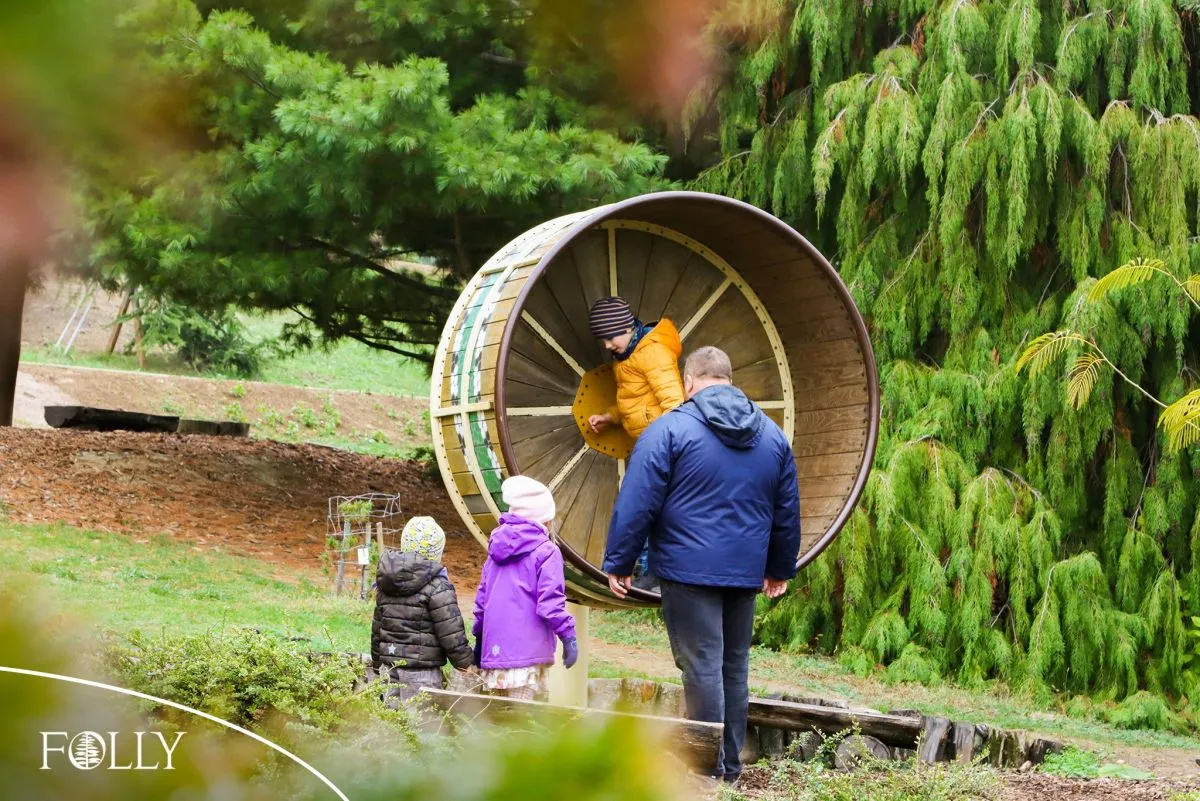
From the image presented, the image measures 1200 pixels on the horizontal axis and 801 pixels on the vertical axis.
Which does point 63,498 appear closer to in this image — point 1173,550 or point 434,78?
point 434,78

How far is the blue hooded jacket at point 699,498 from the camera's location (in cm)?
446

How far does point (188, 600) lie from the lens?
26.5 feet

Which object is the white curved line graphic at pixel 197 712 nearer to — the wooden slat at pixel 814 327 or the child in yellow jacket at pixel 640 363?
the child in yellow jacket at pixel 640 363

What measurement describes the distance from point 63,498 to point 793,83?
21.8ft

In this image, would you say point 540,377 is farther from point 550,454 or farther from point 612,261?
point 612,261

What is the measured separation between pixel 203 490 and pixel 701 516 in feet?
27.2

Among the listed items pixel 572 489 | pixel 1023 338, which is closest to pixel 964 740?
pixel 572 489

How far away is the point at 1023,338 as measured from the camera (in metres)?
8.43

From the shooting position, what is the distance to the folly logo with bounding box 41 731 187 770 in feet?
1.28

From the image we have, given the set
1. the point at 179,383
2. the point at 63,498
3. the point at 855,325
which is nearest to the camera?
the point at 855,325

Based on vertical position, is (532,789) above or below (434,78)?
below

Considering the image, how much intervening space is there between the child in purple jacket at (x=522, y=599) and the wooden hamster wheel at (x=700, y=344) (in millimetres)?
520

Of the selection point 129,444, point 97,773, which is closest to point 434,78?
point 129,444

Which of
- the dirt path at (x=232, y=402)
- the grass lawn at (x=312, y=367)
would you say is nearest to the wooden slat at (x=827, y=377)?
the dirt path at (x=232, y=402)
